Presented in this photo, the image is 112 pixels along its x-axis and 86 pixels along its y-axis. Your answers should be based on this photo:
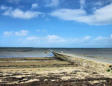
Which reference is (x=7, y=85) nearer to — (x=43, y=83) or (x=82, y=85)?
→ (x=43, y=83)

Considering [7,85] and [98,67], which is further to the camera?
[98,67]

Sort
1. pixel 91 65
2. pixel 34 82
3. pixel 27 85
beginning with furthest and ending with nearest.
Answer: pixel 91 65, pixel 34 82, pixel 27 85

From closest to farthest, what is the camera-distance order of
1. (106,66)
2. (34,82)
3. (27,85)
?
(27,85), (34,82), (106,66)

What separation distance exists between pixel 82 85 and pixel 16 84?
3.61 metres

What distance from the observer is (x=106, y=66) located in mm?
13336

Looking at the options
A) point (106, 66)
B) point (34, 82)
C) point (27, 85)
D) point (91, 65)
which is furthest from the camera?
point (91, 65)

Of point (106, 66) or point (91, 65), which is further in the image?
point (91, 65)

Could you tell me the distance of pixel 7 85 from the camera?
26.0ft

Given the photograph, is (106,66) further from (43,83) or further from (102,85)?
(43,83)

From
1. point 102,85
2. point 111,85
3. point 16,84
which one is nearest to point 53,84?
point 16,84

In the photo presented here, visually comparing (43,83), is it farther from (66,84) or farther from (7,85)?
(7,85)

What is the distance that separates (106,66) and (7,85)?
899cm

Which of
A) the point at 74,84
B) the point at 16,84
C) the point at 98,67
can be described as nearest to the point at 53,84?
the point at 74,84

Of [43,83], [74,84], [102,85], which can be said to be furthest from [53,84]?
[102,85]
